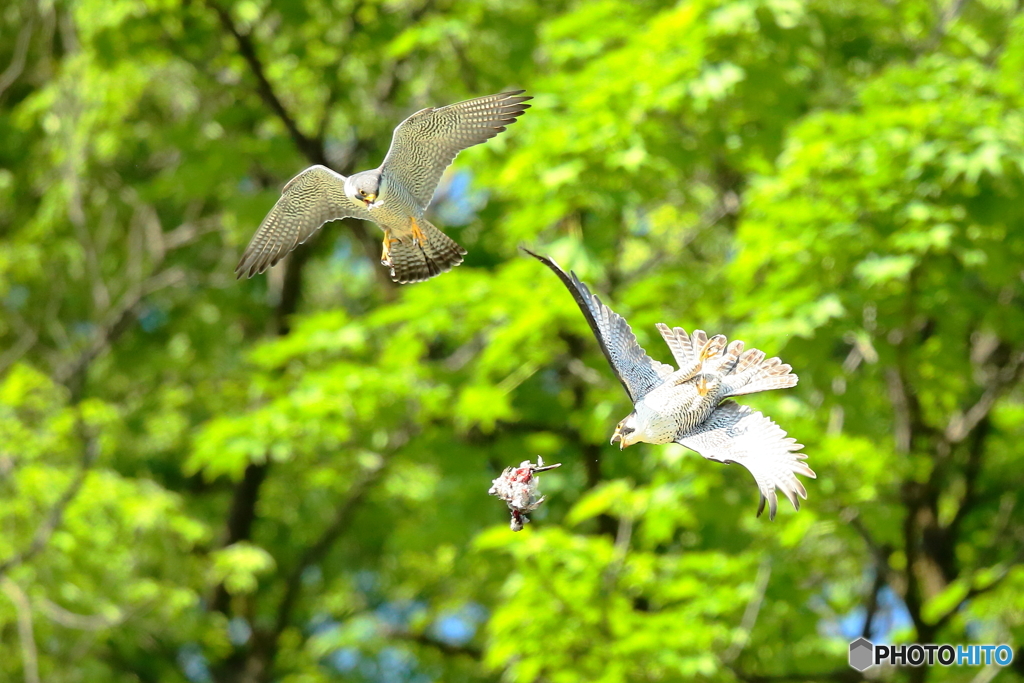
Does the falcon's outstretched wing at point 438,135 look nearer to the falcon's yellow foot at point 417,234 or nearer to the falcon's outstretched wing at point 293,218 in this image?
the falcon's yellow foot at point 417,234

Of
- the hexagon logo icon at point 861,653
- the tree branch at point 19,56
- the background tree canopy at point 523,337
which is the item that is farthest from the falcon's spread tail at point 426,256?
the tree branch at point 19,56

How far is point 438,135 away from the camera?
503 centimetres

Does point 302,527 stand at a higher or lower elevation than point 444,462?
lower

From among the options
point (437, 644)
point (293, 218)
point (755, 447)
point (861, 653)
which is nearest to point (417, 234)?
point (293, 218)

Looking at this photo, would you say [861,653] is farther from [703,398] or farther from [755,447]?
[755,447]

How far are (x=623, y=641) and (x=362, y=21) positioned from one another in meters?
6.41

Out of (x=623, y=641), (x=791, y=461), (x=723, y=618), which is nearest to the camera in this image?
(x=791, y=461)

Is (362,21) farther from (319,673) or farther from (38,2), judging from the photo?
(319,673)

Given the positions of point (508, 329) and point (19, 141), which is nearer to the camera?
point (508, 329)

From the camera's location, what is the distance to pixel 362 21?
11.6m

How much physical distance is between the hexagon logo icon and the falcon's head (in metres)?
5.40

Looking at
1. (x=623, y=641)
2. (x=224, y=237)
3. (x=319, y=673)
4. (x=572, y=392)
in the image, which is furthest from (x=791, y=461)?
(x=224, y=237)

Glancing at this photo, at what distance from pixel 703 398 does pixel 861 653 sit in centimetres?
513

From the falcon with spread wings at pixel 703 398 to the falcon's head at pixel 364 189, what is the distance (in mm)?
899
